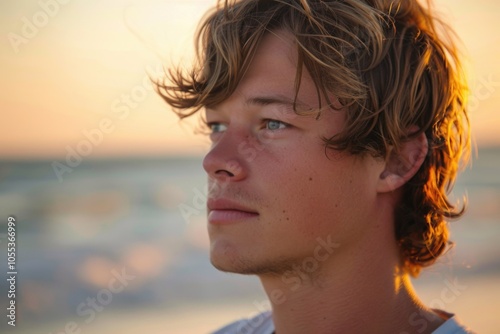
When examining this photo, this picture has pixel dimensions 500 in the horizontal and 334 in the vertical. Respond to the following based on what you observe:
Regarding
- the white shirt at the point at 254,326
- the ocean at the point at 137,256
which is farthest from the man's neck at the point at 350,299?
the ocean at the point at 137,256

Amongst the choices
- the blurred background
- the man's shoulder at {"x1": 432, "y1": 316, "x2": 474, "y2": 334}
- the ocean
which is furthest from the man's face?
the ocean

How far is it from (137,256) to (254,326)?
6.34 metres

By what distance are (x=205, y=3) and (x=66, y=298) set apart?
478 cm

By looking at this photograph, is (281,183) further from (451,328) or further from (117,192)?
(117,192)

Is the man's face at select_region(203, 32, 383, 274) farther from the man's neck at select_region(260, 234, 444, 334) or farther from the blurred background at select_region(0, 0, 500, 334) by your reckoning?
the blurred background at select_region(0, 0, 500, 334)

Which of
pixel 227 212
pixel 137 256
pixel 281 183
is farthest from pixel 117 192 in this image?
pixel 281 183

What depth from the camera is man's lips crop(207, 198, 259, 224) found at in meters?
3.03

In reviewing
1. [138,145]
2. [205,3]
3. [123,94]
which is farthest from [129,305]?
[138,145]

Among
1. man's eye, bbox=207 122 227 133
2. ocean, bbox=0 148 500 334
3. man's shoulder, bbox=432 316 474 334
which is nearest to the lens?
man's shoulder, bbox=432 316 474 334

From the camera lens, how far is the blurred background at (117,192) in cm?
705

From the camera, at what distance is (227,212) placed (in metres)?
3.07

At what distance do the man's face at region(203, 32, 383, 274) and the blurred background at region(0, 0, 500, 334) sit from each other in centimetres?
83

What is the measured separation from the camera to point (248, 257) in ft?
9.87

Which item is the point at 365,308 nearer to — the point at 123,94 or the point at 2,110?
the point at 123,94
